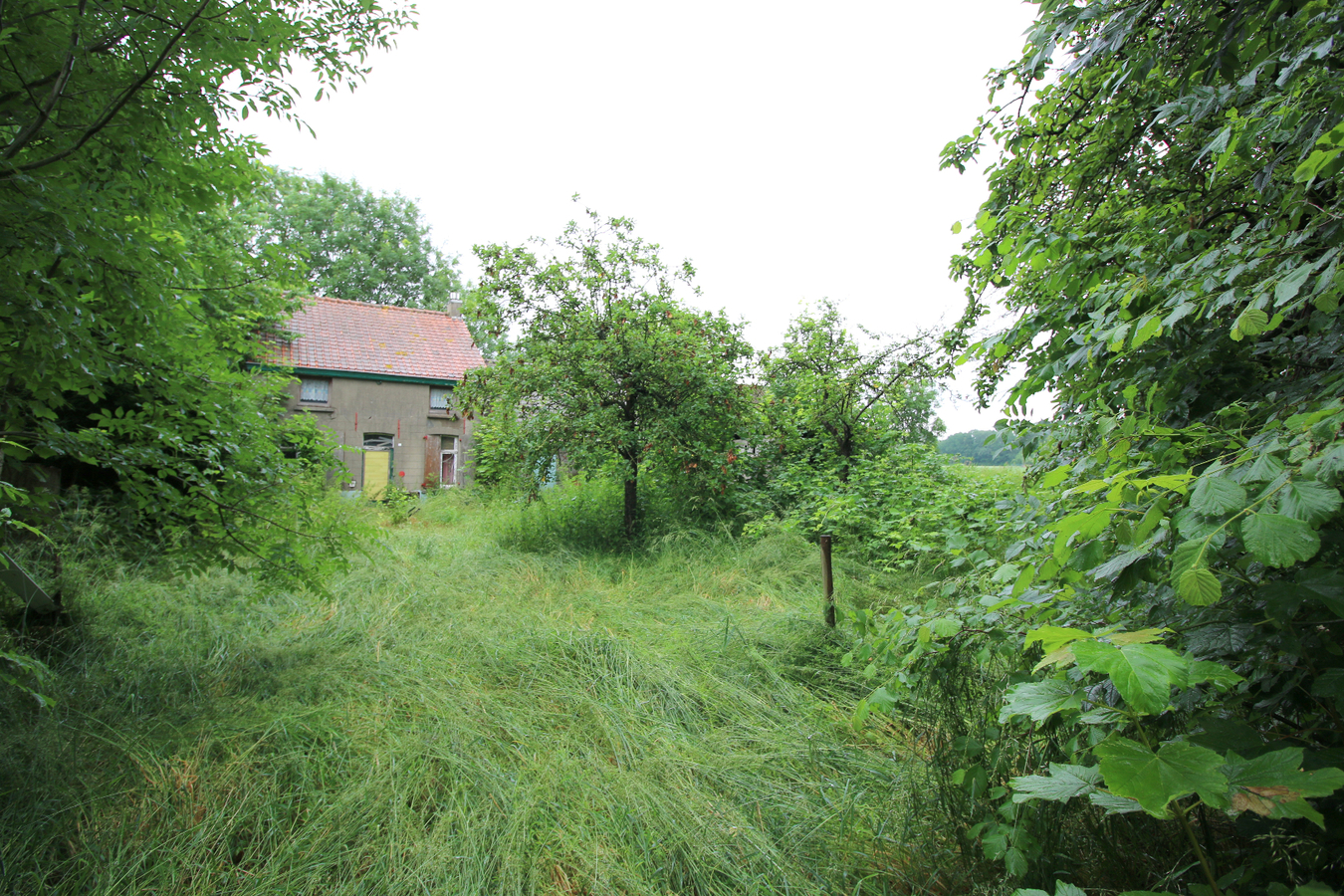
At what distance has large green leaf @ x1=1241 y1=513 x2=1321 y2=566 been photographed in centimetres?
78

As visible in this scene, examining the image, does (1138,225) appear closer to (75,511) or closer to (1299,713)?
(1299,713)

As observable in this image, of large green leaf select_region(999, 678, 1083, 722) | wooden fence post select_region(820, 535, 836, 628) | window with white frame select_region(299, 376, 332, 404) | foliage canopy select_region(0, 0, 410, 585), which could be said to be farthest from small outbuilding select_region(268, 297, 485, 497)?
large green leaf select_region(999, 678, 1083, 722)

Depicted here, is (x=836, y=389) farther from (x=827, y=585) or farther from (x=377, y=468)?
(x=377, y=468)

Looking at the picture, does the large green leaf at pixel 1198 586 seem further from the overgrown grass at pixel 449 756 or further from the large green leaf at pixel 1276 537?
the overgrown grass at pixel 449 756

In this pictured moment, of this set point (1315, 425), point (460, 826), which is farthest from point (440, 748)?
point (1315, 425)

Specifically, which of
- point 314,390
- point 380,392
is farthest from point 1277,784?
point 314,390

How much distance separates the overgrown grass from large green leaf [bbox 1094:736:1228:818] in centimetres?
138

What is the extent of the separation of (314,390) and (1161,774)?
1913 centimetres

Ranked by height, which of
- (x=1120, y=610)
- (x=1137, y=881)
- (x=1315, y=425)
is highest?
(x=1315, y=425)

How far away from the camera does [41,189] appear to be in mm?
1884

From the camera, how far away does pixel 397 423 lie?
1739 cm

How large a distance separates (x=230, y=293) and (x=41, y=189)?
1627mm

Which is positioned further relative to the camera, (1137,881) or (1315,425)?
(1137,881)

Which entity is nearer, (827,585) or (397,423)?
(827,585)
